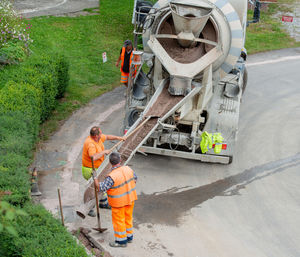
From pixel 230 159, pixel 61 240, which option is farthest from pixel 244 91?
pixel 61 240

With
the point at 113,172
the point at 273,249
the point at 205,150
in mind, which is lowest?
the point at 273,249

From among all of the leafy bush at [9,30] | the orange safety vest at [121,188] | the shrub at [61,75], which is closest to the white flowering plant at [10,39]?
the leafy bush at [9,30]

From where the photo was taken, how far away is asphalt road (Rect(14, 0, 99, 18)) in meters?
19.5

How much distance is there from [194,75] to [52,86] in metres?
4.12

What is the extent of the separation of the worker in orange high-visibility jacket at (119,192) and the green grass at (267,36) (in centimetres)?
1237

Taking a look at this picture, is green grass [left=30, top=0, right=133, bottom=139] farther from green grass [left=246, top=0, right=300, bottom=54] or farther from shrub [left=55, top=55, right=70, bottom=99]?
green grass [left=246, top=0, right=300, bottom=54]

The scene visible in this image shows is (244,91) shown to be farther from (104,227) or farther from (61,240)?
(61,240)

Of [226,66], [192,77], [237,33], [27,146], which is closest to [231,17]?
[237,33]

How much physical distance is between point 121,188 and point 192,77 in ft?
8.75

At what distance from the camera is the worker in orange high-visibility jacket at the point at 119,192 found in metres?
6.49

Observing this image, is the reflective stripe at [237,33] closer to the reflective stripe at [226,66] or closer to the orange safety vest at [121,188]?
the reflective stripe at [226,66]

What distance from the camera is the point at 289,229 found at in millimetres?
7715

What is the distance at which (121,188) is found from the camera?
658cm

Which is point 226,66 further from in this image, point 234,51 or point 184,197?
point 184,197
